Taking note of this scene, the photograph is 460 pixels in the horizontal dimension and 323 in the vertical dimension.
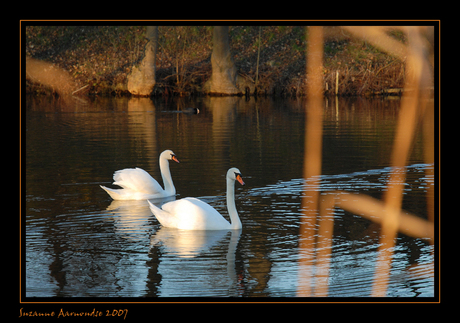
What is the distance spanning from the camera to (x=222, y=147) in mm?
16406

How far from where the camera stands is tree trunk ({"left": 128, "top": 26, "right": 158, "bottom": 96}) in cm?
3350

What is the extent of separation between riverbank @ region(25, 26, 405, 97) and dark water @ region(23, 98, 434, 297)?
13133mm

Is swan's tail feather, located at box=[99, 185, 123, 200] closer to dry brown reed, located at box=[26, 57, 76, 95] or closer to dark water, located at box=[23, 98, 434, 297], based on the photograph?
dark water, located at box=[23, 98, 434, 297]

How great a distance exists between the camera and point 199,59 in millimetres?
39594

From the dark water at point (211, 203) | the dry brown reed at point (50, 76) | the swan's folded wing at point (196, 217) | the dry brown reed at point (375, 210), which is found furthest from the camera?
the dry brown reed at point (50, 76)

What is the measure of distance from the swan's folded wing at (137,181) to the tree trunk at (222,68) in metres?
23.9

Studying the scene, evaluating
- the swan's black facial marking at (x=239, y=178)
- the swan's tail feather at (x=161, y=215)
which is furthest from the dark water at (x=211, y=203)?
the swan's black facial marking at (x=239, y=178)

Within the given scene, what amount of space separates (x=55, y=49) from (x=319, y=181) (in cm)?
3518

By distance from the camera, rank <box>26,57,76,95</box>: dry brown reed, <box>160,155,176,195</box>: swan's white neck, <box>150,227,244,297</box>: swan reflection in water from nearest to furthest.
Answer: <box>150,227,244,297</box>: swan reflection in water
<box>160,155,176,195</box>: swan's white neck
<box>26,57,76,95</box>: dry brown reed

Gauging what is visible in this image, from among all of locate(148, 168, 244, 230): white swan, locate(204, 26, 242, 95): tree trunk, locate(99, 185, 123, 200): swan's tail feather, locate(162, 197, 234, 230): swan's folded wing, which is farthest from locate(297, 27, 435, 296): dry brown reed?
locate(204, 26, 242, 95): tree trunk

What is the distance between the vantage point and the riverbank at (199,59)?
3450 centimetres

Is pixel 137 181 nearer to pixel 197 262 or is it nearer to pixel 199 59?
pixel 197 262

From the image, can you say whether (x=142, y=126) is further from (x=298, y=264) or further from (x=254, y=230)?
(x=298, y=264)

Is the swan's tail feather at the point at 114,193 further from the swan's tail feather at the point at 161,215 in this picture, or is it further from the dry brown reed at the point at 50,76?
the dry brown reed at the point at 50,76
